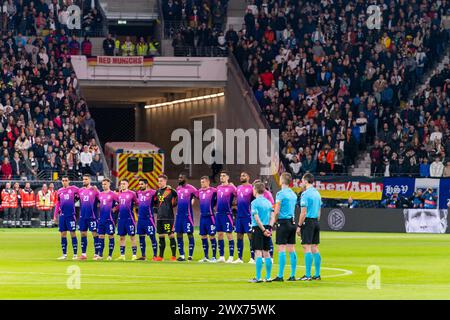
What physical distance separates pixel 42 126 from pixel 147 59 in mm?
Answer: 8951

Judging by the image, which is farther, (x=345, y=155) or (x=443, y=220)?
(x=345, y=155)

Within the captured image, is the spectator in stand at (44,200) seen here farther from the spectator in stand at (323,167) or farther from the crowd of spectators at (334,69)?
the spectator in stand at (323,167)

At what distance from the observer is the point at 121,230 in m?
32.2

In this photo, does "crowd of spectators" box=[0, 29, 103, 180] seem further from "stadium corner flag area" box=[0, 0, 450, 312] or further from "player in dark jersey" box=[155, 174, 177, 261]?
"player in dark jersey" box=[155, 174, 177, 261]

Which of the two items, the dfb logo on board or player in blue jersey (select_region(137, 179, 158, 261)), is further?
the dfb logo on board

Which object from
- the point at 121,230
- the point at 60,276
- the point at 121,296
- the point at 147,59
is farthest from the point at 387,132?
the point at 121,296

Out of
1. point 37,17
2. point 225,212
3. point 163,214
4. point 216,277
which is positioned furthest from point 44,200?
point 216,277

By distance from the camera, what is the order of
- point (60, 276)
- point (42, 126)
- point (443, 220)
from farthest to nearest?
point (42, 126) < point (443, 220) < point (60, 276)

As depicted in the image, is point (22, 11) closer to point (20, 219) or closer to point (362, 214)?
point (20, 219)

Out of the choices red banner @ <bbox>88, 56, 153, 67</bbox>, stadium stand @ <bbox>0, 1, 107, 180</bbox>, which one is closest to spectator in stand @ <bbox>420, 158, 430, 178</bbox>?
stadium stand @ <bbox>0, 1, 107, 180</bbox>

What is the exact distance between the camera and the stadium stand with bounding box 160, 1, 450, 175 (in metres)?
54.1

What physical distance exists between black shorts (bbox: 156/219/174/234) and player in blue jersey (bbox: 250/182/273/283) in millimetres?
7852

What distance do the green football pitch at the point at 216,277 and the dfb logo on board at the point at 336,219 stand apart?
33.3ft

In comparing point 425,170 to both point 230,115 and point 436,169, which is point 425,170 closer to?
point 436,169
